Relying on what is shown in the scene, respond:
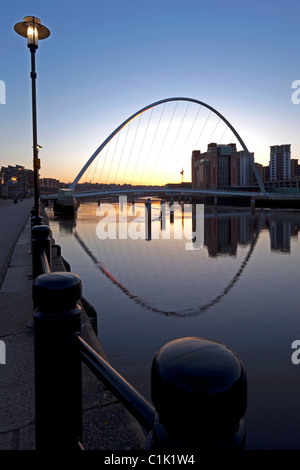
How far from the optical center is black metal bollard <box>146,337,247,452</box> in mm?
778

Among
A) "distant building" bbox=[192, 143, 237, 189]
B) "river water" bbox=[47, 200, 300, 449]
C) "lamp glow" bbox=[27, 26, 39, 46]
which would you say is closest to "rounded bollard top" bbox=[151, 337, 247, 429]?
"river water" bbox=[47, 200, 300, 449]

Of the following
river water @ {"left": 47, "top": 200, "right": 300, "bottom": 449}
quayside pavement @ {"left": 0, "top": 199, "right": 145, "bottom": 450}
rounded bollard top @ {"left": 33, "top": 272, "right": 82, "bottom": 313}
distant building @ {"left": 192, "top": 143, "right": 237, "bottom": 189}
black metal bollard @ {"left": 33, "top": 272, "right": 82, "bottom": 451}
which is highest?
distant building @ {"left": 192, "top": 143, "right": 237, "bottom": 189}

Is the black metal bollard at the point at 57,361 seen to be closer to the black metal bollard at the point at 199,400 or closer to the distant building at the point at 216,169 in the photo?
the black metal bollard at the point at 199,400

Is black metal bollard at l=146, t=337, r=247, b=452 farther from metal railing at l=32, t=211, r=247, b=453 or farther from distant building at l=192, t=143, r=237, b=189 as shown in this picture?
distant building at l=192, t=143, r=237, b=189

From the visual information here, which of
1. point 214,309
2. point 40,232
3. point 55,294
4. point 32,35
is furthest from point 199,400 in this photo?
point 32,35

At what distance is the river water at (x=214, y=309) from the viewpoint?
5.13m

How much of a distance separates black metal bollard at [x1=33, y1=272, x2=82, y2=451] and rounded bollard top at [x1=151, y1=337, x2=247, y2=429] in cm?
70

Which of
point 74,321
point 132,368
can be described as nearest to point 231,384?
point 74,321

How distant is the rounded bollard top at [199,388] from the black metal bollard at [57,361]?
2.29 ft

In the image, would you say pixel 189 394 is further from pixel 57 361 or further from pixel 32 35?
pixel 32 35

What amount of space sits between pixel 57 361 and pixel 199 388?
35.6 inches

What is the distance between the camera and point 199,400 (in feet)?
2.55

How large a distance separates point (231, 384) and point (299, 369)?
20.0 ft

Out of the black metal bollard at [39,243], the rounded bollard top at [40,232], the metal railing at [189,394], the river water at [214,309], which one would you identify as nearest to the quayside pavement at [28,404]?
the black metal bollard at [39,243]
